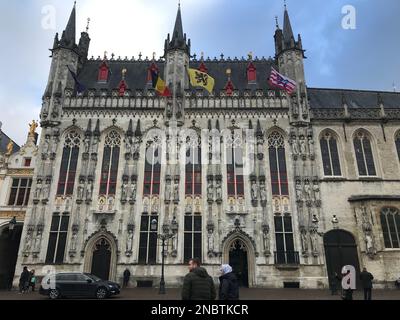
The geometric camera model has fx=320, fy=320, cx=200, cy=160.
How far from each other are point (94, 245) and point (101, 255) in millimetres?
1013

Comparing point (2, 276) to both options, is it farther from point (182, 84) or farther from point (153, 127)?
point (182, 84)

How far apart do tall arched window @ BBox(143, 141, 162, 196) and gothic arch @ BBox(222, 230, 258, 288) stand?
7.21 meters

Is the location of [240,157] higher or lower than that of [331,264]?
higher

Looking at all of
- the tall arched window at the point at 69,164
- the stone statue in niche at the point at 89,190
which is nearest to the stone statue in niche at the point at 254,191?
the stone statue in niche at the point at 89,190

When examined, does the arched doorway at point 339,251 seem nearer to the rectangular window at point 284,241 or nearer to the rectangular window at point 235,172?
the rectangular window at point 284,241

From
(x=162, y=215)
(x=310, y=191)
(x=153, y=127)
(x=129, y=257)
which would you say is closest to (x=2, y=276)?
(x=129, y=257)

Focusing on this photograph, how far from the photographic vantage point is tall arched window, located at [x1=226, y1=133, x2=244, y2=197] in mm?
28005

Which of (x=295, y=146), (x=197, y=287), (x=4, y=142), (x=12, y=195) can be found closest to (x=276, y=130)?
(x=295, y=146)

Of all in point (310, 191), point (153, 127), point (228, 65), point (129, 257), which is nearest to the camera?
point (129, 257)

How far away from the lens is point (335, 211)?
2723 cm

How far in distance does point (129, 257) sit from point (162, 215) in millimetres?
4241

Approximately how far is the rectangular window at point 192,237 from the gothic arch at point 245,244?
81.1 inches

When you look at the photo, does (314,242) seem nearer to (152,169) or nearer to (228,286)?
(152,169)

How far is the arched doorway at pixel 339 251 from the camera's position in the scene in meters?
26.1
